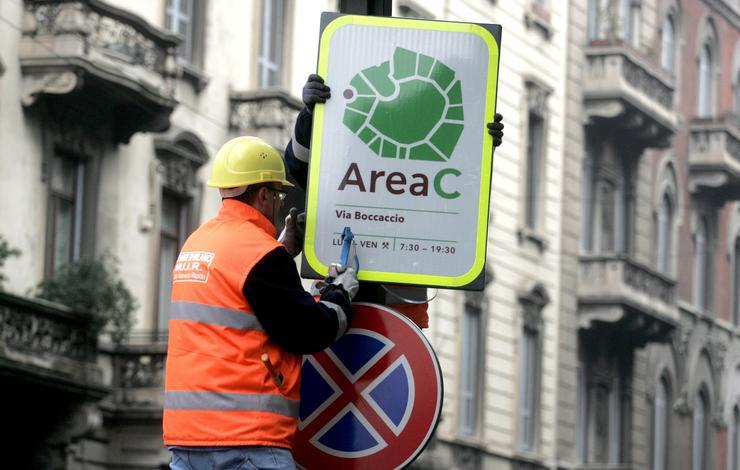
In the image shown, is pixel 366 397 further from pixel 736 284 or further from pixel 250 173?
pixel 736 284

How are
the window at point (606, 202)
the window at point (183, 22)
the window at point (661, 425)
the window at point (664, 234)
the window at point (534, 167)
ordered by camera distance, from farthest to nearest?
the window at point (664, 234) → the window at point (661, 425) → the window at point (606, 202) → the window at point (534, 167) → the window at point (183, 22)

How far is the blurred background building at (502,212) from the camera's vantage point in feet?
71.2

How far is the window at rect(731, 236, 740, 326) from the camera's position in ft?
144

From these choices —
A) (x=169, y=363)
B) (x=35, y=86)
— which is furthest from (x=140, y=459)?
(x=169, y=363)

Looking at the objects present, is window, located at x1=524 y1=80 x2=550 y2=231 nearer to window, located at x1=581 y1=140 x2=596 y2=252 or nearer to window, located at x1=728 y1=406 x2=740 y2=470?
window, located at x1=581 y1=140 x2=596 y2=252

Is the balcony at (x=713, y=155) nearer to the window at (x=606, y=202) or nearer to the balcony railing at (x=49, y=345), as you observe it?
the window at (x=606, y=202)

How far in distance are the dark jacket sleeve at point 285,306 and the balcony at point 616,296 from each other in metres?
29.3

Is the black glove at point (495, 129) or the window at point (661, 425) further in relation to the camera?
the window at point (661, 425)

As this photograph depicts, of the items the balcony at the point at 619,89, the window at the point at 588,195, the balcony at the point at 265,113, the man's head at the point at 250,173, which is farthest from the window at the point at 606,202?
the man's head at the point at 250,173

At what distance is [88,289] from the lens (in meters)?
21.6

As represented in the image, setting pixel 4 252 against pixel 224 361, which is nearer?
Answer: pixel 224 361

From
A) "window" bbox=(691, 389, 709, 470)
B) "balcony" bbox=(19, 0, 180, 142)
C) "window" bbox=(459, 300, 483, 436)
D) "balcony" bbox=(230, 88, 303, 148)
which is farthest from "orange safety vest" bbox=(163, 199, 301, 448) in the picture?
"window" bbox=(691, 389, 709, 470)

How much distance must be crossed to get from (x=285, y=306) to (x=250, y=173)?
48cm

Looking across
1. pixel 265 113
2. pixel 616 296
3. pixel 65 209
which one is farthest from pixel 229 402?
pixel 616 296
